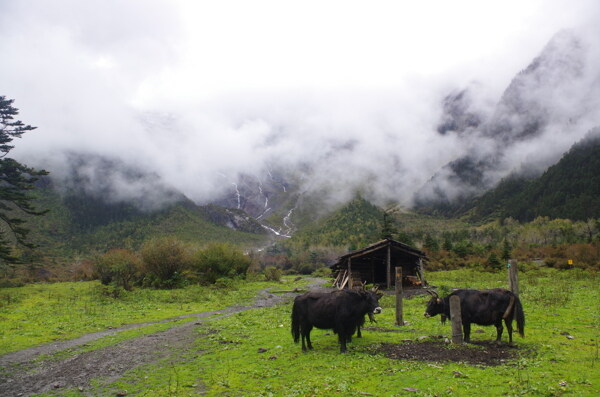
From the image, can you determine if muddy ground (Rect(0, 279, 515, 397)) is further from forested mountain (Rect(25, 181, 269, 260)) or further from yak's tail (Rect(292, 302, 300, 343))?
forested mountain (Rect(25, 181, 269, 260))

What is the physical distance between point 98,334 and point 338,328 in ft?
47.7

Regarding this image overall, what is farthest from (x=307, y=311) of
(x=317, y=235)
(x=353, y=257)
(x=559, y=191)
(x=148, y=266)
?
(x=559, y=191)

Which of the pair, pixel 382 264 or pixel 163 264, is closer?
pixel 382 264

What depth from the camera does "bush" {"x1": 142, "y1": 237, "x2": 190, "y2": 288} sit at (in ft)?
151

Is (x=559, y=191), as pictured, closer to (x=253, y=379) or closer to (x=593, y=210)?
(x=593, y=210)

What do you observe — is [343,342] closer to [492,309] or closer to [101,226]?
[492,309]

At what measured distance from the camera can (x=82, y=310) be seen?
2684cm

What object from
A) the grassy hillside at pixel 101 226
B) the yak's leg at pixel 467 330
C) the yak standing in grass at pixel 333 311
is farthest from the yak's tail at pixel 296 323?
the grassy hillside at pixel 101 226

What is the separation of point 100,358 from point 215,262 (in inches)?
1492

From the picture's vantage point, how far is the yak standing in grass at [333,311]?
45.3ft

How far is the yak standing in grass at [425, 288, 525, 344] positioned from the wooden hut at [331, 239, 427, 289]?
23095 millimetres

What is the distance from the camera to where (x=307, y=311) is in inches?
563

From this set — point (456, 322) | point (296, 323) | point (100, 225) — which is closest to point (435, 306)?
point (456, 322)

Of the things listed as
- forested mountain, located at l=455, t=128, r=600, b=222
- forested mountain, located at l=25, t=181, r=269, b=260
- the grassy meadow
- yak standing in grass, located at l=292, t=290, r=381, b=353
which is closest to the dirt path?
the grassy meadow
